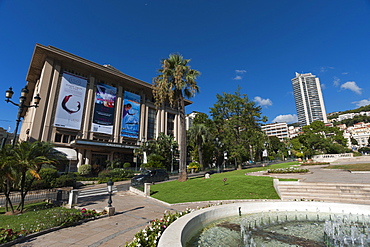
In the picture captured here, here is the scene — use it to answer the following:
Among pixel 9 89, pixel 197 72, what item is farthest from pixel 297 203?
pixel 197 72

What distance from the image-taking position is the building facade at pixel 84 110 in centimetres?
3275

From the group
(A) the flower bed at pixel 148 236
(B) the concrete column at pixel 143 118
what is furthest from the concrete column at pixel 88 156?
(A) the flower bed at pixel 148 236

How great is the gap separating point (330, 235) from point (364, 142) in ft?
508

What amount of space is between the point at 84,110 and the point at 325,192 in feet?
129

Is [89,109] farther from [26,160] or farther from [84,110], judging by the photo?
[26,160]

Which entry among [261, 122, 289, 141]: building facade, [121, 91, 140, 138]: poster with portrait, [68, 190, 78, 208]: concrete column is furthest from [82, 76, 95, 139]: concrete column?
[261, 122, 289, 141]: building facade

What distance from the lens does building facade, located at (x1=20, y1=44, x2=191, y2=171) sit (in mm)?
32750

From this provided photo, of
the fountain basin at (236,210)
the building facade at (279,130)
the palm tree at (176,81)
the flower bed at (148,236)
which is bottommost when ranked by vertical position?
the fountain basin at (236,210)

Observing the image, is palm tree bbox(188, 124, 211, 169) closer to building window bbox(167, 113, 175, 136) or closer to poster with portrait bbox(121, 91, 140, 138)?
poster with portrait bbox(121, 91, 140, 138)

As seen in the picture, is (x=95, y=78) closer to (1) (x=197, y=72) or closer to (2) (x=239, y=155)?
(1) (x=197, y=72)

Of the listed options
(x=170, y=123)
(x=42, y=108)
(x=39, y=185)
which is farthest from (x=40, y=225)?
(x=170, y=123)

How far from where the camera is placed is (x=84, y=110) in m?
37.1

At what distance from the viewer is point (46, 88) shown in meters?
33.1

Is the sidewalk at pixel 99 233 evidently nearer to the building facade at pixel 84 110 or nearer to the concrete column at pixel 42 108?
the building facade at pixel 84 110
